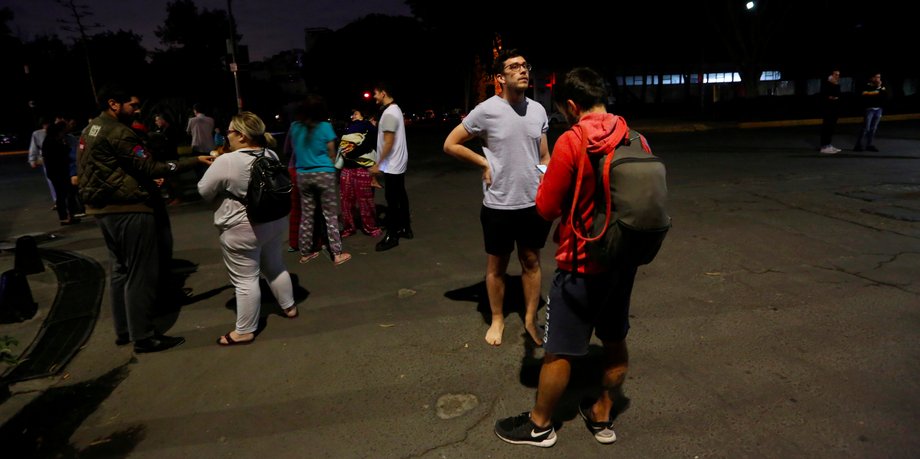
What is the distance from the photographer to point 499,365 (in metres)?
3.76

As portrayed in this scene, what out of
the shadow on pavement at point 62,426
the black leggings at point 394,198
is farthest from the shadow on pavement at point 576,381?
the black leggings at point 394,198

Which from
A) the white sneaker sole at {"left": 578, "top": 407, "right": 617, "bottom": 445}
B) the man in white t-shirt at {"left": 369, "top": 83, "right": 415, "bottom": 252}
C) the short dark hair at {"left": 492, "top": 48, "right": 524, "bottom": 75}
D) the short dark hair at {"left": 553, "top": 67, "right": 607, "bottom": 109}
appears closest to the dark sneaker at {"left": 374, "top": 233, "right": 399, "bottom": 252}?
the man in white t-shirt at {"left": 369, "top": 83, "right": 415, "bottom": 252}

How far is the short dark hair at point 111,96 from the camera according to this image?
4.02m

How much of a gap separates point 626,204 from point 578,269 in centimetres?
39

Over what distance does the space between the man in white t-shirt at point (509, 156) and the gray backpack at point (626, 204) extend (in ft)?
4.20

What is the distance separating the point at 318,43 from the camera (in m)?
76.6

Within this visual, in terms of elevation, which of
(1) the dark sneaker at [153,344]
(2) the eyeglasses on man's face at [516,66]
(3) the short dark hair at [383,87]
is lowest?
(1) the dark sneaker at [153,344]

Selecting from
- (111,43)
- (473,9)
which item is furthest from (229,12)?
(111,43)

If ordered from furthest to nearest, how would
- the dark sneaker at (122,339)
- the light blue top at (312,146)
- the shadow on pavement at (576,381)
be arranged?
the light blue top at (312,146)
the dark sneaker at (122,339)
the shadow on pavement at (576,381)

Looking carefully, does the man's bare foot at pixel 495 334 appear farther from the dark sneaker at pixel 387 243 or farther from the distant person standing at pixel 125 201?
the dark sneaker at pixel 387 243

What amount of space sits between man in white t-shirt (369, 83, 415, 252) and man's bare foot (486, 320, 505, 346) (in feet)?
9.25

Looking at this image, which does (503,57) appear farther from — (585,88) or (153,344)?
(153,344)

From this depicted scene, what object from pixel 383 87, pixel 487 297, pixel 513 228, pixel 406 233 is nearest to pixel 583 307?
pixel 513 228

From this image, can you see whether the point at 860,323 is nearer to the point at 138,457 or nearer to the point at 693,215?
the point at 693,215
